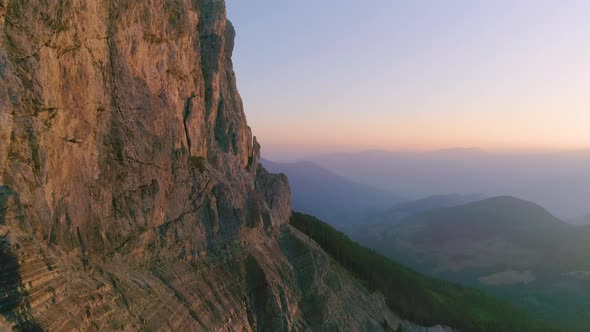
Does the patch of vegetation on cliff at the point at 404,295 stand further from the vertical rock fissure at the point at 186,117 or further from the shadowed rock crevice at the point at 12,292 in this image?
the shadowed rock crevice at the point at 12,292

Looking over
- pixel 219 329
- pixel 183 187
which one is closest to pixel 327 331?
pixel 219 329

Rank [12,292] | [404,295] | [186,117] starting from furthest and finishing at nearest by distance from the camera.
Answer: [404,295] → [186,117] → [12,292]

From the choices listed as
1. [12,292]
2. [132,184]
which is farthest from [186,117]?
[12,292]

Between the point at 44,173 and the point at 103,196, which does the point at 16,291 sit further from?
the point at 103,196

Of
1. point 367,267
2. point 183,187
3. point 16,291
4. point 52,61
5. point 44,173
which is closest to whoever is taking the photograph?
point 16,291

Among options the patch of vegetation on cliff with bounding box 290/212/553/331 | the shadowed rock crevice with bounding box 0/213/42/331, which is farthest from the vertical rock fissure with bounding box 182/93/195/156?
the patch of vegetation on cliff with bounding box 290/212/553/331

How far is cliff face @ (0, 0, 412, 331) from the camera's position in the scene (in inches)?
1011

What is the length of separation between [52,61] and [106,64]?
6.74 meters

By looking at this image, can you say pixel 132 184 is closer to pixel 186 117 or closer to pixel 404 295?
pixel 186 117

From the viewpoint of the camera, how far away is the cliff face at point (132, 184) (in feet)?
84.2

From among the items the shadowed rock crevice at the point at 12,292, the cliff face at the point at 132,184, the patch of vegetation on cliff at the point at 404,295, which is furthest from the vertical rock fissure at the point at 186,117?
the patch of vegetation on cliff at the point at 404,295

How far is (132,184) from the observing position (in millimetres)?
37875

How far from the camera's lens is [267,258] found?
59781mm

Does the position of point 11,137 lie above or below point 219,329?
above
